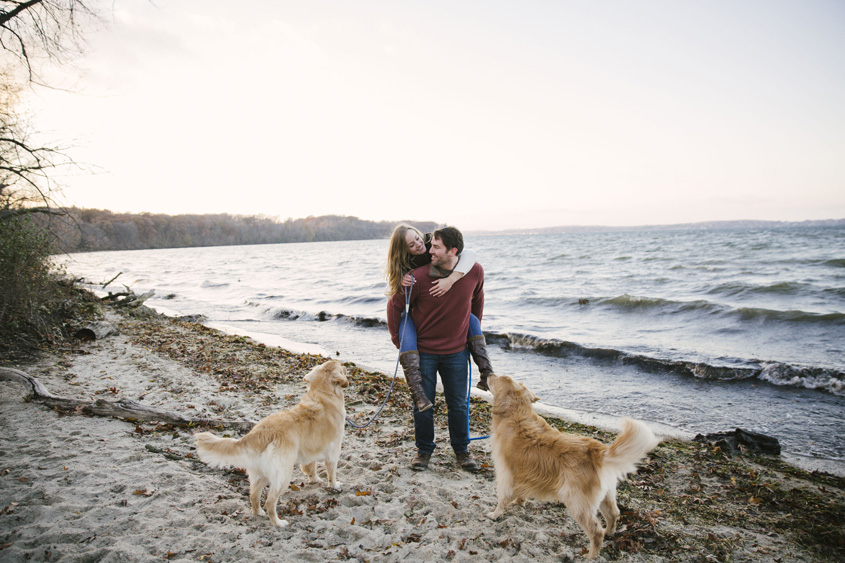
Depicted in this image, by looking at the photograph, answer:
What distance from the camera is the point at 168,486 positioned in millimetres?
3928

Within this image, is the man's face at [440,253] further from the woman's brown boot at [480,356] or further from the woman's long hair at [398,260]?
the woman's brown boot at [480,356]

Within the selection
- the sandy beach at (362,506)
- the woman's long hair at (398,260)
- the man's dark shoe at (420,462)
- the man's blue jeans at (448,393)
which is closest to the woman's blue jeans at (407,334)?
the man's blue jeans at (448,393)

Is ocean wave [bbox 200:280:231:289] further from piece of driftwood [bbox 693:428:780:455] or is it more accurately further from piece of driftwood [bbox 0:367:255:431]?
piece of driftwood [bbox 693:428:780:455]

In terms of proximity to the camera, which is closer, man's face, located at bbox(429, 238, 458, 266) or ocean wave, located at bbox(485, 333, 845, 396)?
man's face, located at bbox(429, 238, 458, 266)

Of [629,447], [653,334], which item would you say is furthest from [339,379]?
[653,334]

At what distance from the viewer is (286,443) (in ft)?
11.7

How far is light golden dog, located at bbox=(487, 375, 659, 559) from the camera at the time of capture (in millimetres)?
3113

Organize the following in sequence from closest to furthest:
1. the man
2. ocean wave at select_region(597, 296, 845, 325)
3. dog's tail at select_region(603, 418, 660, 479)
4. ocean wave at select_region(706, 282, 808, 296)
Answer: dog's tail at select_region(603, 418, 660, 479)
the man
ocean wave at select_region(597, 296, 845, 325)
ocean wave at select_region(706, 282, 808, 296)

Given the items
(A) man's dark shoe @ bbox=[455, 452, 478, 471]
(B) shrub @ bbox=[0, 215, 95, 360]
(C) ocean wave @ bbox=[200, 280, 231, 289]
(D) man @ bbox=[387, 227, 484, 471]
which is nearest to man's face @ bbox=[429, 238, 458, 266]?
Result: (D) man @ bbox=[387, 227, 484, 471]

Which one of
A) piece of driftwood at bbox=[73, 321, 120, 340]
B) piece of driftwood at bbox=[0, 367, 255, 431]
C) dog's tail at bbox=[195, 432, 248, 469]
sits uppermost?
dog's tail at bbox=[195, 432, 248, 469]

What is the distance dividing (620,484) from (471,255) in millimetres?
3041

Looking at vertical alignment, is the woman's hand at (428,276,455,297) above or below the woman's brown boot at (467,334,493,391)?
above

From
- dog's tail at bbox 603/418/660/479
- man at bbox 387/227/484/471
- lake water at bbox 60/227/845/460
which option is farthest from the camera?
lake water at bbox 60/227/845/460

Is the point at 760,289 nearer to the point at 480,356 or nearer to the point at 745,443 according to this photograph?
the point at 745,443
